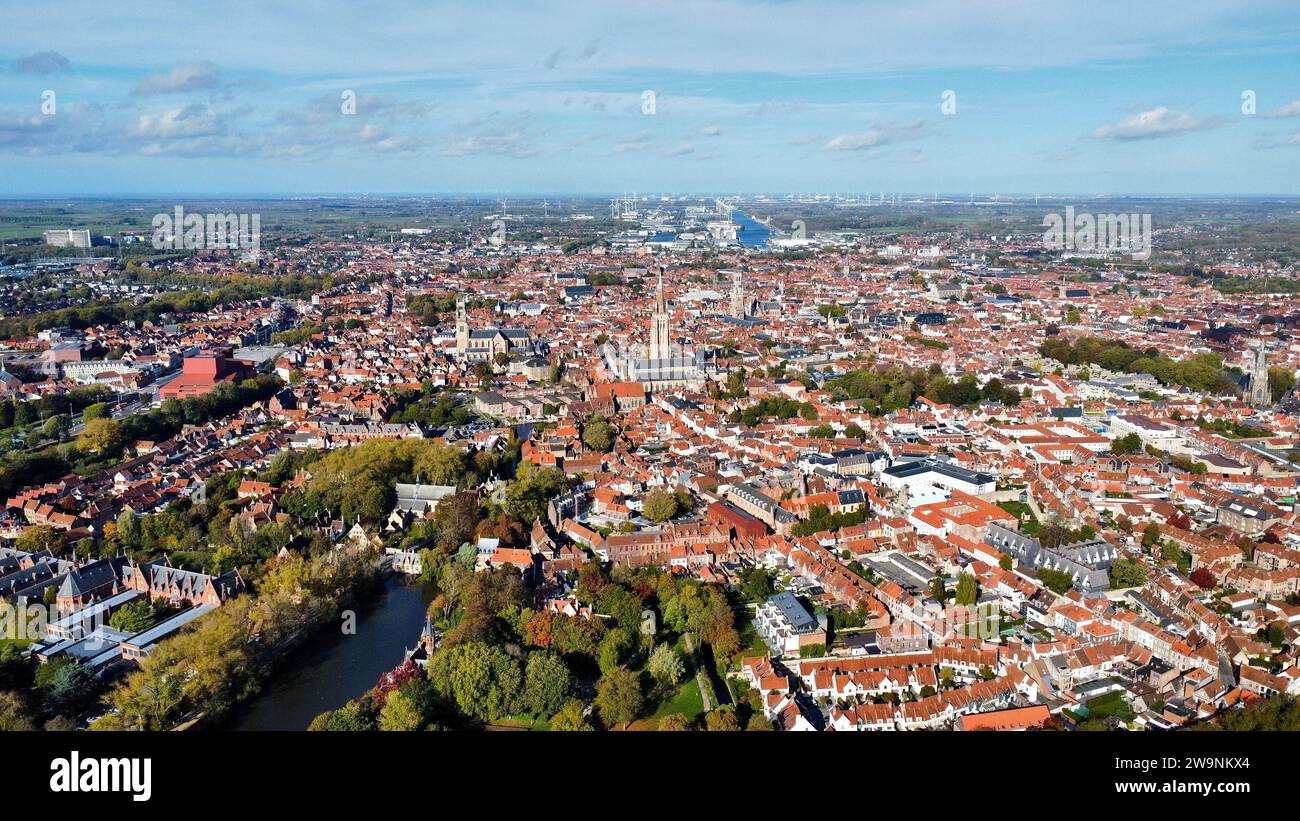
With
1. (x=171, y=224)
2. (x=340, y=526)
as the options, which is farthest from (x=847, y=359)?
(x=171, y=224)

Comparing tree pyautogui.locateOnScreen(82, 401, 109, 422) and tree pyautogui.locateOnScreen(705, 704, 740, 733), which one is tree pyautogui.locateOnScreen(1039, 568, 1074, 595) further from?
tree pyautogui.locateOnScreen(82, 401, 109, 422)

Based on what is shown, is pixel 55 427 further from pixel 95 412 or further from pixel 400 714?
pixel 400 714

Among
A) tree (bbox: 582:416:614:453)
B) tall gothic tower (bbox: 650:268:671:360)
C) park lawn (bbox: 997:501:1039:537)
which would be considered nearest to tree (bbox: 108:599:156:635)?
tree (bbox: 582:416:614:453)

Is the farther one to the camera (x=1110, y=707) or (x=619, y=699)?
(x=1110, y=707)

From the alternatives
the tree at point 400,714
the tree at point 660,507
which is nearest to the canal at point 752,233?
the tree at point 660,507

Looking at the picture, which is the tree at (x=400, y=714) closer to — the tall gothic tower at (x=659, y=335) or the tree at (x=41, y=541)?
the tree at (x=41, y=541)

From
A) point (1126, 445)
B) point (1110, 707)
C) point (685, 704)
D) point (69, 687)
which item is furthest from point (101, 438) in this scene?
point (1126, 445)

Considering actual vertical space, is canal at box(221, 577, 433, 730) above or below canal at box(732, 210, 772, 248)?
below
